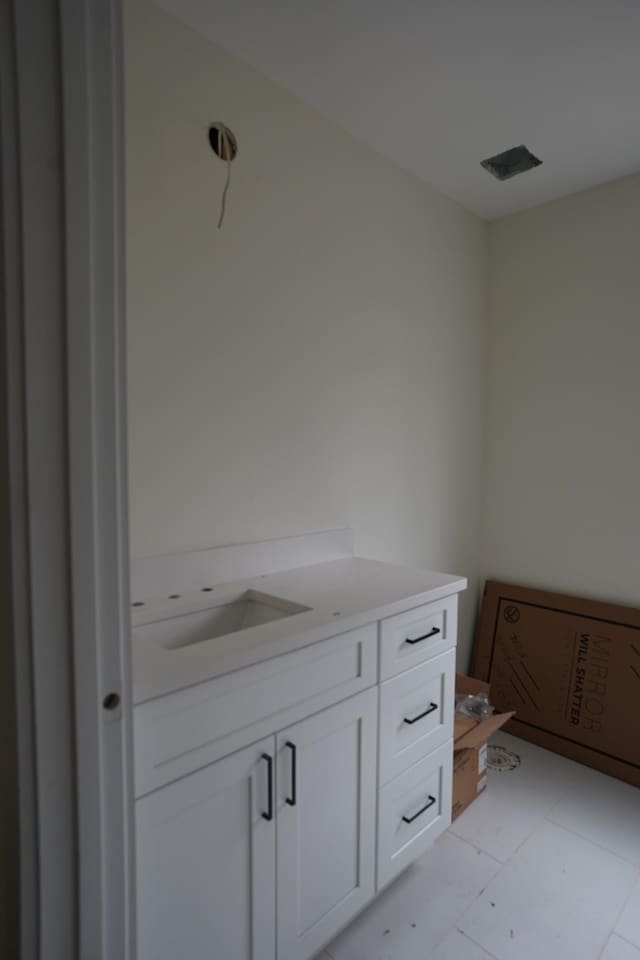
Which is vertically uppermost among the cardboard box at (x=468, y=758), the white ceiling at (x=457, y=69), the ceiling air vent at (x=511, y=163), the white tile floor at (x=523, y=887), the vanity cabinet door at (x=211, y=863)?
the ceiling air vent at (x=511, y=163)

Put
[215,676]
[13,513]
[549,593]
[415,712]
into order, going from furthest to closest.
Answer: [549,593], [415,712], [215,676], [13,513]

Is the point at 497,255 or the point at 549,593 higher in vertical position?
the point at 497,255

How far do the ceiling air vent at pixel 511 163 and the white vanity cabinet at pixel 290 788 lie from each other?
173 cm

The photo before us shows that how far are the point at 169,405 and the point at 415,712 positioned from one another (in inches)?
44.3

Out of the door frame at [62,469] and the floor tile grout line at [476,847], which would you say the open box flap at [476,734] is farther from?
the door frame at [62,469]

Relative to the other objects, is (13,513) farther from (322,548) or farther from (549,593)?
(549,593)

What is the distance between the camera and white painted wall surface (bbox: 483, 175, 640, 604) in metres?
2.09

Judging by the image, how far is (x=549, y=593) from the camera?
233 centimetres

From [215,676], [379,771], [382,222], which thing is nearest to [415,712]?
[379,771]

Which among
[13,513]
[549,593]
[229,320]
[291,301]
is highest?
[291,301]

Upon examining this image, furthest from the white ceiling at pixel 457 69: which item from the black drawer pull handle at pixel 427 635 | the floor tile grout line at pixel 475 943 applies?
the floor tile grout line at pixel 475 943

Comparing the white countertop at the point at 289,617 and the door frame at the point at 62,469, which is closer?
the door frame at the point at 62,469

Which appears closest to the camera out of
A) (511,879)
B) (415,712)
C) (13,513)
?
(13,513)

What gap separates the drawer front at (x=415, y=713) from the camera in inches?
51.7
